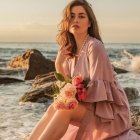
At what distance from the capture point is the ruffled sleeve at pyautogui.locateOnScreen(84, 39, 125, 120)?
4.16 metres

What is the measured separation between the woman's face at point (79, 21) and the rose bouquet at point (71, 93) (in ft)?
1.60

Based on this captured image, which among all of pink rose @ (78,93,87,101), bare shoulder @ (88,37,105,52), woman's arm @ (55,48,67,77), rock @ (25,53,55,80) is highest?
bare shoulder @ (88,37,105,52)

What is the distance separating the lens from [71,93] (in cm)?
423

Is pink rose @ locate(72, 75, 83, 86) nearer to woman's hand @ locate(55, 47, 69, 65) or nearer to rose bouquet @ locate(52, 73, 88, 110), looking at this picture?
rose bouquet @ locate(52, 73, 88, 110)

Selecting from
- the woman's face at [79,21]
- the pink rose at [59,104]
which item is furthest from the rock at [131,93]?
the pink rose at [59,104]

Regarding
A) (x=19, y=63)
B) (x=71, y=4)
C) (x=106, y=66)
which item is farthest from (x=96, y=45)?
(x=19, y=63)

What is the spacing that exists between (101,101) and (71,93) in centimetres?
28

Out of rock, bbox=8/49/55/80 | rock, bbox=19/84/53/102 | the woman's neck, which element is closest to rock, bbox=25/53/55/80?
rock, bbox=8/49/55/80

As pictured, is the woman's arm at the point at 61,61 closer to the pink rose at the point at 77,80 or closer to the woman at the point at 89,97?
the woman at the point at 89,97

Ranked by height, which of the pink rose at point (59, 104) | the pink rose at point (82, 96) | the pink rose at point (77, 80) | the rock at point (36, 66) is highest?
the pink rose at point (77, 80)

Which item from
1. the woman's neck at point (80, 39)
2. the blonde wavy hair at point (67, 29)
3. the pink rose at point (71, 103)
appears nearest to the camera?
the pink rose at point (71, 103)

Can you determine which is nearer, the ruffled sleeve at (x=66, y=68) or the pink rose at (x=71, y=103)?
the pink rose at (x=71, y=103)

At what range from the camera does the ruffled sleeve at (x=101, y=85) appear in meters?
4.16

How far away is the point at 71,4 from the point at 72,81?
0.74 meters
